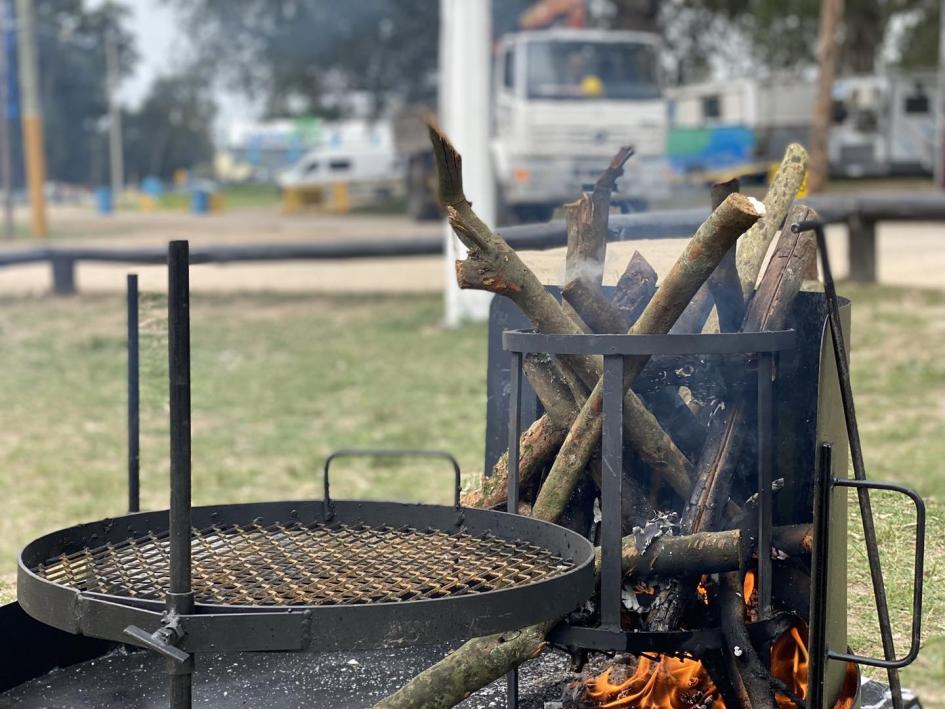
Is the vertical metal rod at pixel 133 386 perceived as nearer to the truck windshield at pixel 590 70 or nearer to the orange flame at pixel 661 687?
the orange flame at pixel 661 687

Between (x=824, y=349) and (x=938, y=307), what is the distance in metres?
7.78

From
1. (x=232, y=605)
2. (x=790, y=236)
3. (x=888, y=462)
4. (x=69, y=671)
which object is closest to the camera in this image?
(x=232, y=605)

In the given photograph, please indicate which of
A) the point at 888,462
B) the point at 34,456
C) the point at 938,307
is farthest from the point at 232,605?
the point at 938,307

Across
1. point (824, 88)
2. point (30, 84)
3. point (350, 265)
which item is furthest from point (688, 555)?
point (824, 88)

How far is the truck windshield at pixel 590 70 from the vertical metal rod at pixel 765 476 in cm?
1430

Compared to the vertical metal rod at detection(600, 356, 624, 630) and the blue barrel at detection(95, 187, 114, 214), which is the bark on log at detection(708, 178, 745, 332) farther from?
the blue barrel at detection(95, 187, 114, 214)

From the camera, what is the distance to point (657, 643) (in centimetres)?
195

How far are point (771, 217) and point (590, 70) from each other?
46.8 feet

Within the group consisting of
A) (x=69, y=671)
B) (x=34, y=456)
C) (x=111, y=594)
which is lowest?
(x=34, y=456)

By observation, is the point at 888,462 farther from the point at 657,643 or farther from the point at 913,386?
the point at 657,643

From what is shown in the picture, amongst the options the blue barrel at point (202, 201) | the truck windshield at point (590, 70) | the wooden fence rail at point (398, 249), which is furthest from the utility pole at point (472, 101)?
the blue barrel at point (202, 201)

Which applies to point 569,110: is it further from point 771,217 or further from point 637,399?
point 637,399

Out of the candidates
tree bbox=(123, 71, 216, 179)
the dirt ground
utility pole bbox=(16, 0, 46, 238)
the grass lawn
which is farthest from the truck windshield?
tree bbox=(123, 71, 216, 179)

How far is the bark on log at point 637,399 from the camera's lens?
5.98ft
